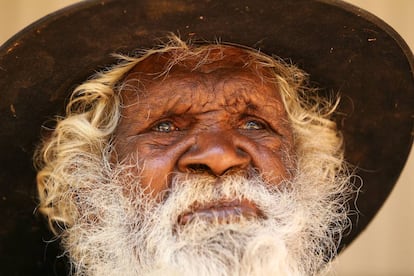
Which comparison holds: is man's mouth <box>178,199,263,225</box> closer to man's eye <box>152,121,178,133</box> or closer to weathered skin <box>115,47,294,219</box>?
weathered skin <box>115,47,294,219</box>

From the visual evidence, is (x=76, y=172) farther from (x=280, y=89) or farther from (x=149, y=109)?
(x=280, y=89)

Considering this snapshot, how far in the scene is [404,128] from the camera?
344cm

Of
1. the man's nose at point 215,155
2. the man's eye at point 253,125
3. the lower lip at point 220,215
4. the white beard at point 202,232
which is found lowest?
the white beard at point 202,232

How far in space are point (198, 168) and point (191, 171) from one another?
0.02 m

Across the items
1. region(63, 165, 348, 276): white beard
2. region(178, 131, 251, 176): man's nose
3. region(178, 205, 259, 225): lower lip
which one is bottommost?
region(63, 165, 348, 276): white beard

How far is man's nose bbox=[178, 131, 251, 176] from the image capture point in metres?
2.98

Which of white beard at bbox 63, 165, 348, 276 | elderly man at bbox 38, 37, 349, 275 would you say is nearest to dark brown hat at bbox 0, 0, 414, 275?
elderly man at bbox 38, 37, 349, 275

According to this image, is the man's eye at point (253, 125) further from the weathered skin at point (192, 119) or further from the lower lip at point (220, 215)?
the lower lip at point (220, 215)

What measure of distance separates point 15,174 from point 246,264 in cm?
94

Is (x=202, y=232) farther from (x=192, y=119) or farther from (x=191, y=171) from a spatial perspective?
(x=192, y=119)

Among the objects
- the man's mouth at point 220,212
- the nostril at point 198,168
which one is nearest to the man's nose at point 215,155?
the nostril at point 198,168

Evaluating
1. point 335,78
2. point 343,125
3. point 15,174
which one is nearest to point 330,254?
point 343,125

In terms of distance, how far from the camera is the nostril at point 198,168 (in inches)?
118

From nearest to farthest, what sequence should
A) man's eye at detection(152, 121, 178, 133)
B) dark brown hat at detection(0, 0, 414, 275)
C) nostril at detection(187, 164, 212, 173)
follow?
dark brown hat at detection(0, 0, 414, 275) → nostril at detection(187, 164, 212, 173) → man's eye at detection(152, 121, 178, 133)
